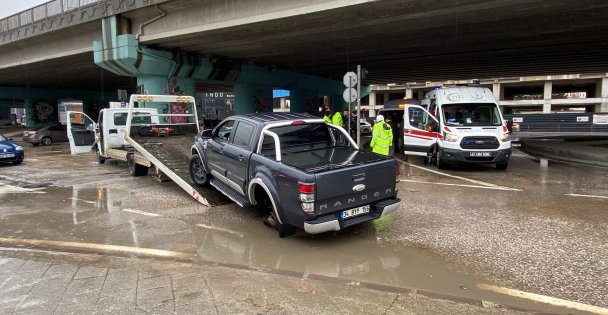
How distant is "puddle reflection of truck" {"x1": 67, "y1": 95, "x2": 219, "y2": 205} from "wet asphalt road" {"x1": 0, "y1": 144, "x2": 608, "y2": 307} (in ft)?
1.80

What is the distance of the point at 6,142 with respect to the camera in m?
15.7

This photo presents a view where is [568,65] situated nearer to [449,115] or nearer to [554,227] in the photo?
[449,115]

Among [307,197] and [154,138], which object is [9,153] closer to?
[154,138]

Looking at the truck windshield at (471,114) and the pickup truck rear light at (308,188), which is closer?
the pickup truck rear light at (308,188)

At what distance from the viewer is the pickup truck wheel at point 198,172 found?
8.28 meters

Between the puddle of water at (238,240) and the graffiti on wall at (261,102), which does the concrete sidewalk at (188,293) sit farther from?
the graffiti on wall at (261,102)

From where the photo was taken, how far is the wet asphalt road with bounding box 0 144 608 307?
4605 millimetres

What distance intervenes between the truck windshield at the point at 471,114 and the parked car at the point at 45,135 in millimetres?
24449

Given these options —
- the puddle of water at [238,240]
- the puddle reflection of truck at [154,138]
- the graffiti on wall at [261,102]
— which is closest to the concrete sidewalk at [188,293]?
the puddle of water at [238,240]

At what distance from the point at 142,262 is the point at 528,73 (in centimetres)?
3425

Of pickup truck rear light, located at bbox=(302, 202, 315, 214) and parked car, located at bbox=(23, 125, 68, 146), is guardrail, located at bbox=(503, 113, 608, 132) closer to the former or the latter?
parked car, located at bbox=(23, 125, 68, 146)

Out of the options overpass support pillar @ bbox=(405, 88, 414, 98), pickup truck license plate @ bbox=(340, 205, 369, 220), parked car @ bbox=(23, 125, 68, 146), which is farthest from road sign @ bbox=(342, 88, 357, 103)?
overpass support pillar @ bbox=(405, 88, 414, 98)


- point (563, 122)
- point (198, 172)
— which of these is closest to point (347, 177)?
point (198, 172)

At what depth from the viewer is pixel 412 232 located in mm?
6102
